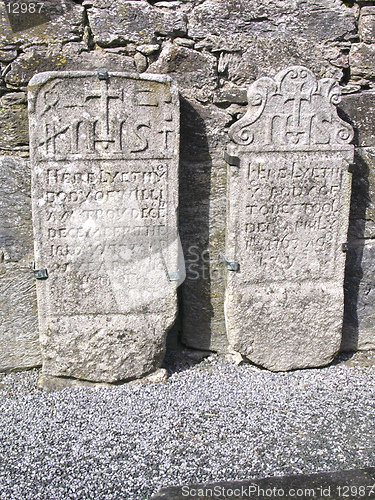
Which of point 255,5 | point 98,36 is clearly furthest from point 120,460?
point 255,5

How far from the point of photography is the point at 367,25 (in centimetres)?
345

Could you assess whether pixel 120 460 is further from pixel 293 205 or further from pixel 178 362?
pixel 293 205

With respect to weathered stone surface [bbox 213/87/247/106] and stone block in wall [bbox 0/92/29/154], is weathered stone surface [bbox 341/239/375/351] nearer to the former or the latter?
weathered stone surface [bbox 213/87/247/106]

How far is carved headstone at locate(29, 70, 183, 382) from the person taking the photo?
311 cm

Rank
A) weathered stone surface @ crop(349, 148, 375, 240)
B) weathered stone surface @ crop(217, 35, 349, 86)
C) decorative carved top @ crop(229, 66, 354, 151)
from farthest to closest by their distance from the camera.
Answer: weathered stone surface @ crop(349, 148, 375, 240) → weathered stone surface @ crop(217, 35, 349, 86) → decorative carved top @ crop(229, 66, 354, 151)

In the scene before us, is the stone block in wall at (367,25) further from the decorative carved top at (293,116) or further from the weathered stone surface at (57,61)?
the weathered stone surface at (57,61)

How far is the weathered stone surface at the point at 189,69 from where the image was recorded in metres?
3.34

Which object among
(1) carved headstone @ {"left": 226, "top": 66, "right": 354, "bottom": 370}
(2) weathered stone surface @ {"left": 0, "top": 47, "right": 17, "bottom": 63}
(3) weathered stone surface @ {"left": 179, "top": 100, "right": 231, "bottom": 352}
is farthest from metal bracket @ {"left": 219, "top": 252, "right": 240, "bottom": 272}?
(2) weathered stone surface @ {"left": 0, "top": 47, "right": 17, "bottom": 63}

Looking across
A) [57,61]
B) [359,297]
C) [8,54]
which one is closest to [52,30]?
[57,61]

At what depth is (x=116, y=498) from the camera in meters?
2.54

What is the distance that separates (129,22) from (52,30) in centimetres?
48

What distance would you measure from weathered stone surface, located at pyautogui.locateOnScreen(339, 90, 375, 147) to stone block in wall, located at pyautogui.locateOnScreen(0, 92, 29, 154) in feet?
6.97

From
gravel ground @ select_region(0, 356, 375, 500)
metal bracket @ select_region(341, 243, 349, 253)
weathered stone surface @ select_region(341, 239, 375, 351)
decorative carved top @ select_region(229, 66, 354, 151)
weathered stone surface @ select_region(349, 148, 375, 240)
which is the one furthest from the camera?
weathered stone surface @ select_region(341, 239, 375, 351)

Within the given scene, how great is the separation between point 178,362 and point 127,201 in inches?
51.5
